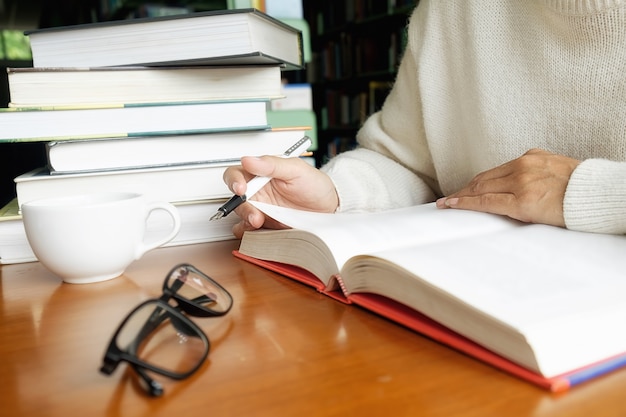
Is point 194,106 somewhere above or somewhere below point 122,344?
above

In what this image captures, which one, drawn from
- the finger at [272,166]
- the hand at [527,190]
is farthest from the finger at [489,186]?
the finger at [272,166]

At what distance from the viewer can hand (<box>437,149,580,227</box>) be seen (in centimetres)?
59

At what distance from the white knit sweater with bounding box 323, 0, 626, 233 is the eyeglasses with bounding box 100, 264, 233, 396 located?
0.38 metres

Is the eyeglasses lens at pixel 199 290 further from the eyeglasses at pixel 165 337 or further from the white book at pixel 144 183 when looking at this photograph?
the white book at pixel 144 183

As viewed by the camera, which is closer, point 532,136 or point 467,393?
point 467,393

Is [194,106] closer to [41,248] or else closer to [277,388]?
[41,248]

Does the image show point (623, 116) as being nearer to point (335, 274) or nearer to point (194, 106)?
point (335, 274)

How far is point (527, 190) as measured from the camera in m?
0.61

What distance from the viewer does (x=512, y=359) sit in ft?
1.13

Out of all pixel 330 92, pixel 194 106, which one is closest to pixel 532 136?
pixel 194 106

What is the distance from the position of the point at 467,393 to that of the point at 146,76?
62cm

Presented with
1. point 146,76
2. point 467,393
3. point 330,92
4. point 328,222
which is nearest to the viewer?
point 467,393

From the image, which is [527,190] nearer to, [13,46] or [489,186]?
[489,186]

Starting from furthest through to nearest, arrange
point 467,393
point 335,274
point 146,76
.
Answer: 1. point 146,76
2. point 335,274
3. point 467,393
